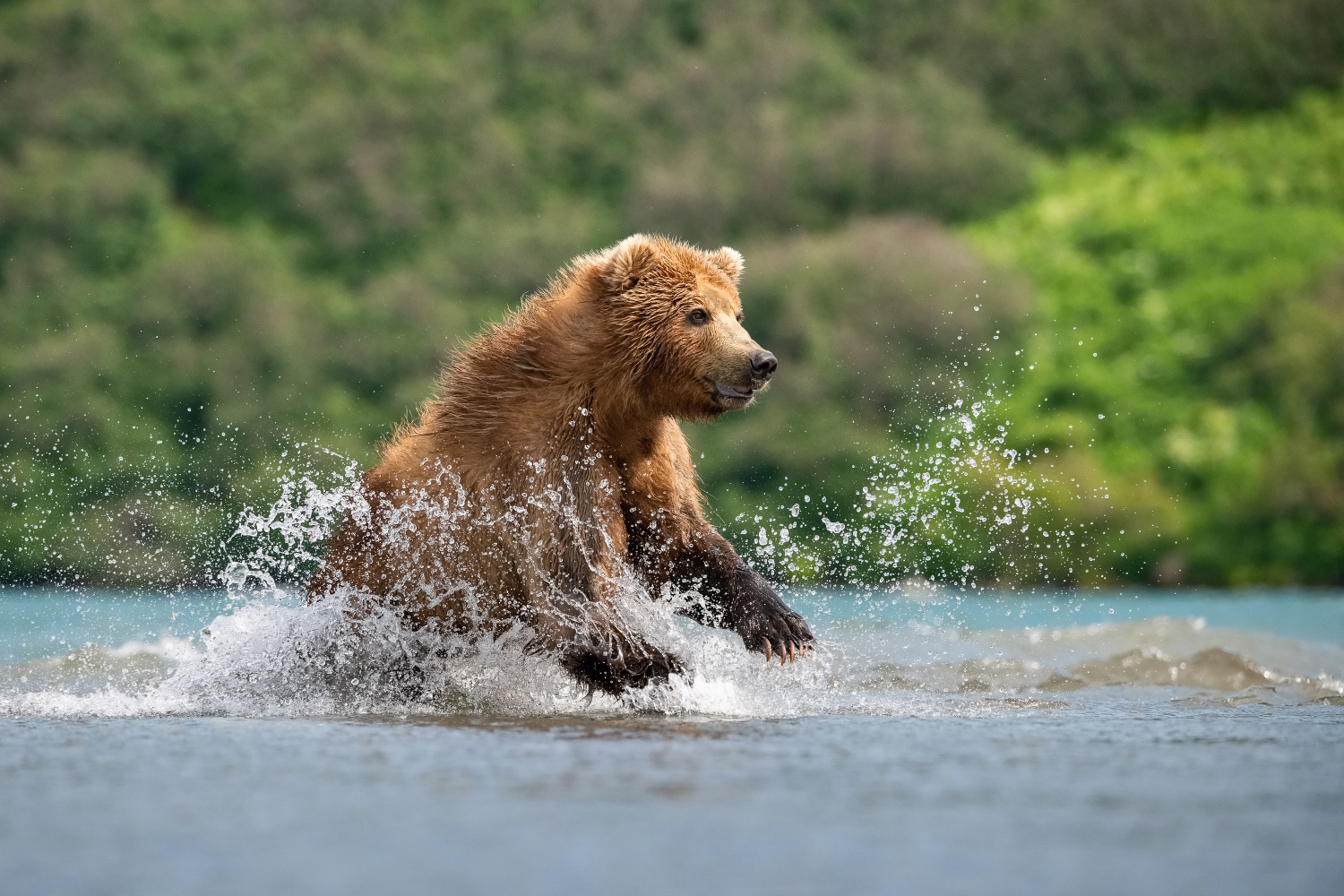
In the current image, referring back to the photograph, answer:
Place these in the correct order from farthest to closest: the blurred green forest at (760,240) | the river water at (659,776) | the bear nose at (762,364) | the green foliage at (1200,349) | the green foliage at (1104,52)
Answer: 1. the green foliage at (1104,52)
2. the green foliage at (1200,349)
3. the blurred green forest at (760,240)
4. the bear nose at (762,364)
5. the river water at (659,776)

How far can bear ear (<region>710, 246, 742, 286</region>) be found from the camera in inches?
288

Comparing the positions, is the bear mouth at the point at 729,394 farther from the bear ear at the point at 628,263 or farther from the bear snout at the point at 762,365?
the bear ear at the point at 628,263

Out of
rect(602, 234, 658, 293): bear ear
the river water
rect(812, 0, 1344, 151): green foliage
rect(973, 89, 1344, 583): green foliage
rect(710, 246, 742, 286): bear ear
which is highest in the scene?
rect(812, 0, 1344, 151): green foliage

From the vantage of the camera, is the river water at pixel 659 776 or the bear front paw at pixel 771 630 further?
the bear front paw at pixel 771 630

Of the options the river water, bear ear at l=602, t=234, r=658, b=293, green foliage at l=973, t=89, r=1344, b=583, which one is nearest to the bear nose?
bear ear at l=602, t=234, r=658, b=293

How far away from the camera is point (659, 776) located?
4.91 metres

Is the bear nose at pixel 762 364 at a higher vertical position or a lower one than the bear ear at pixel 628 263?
lower

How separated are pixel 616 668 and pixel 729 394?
3.83 feet

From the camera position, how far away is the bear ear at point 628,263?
22.6 ft

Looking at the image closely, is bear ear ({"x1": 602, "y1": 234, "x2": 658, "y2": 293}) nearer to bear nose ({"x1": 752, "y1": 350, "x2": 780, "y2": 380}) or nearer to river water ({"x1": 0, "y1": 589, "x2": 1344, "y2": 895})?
bear nose ({"x1": 752, "y1": 350, "x2": 780, "y2": 380})

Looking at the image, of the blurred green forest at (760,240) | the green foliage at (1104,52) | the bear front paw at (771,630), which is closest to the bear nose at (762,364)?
the bear front paw at (771,630)

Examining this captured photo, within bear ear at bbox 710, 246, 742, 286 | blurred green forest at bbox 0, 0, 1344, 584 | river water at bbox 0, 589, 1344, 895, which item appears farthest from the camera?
blurred green forest at bbox 0, 0, 1344, 584

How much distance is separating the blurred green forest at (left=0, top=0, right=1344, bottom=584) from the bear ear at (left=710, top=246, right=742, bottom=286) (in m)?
13.4

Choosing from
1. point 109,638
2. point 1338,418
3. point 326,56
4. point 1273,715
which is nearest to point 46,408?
point 326,56
